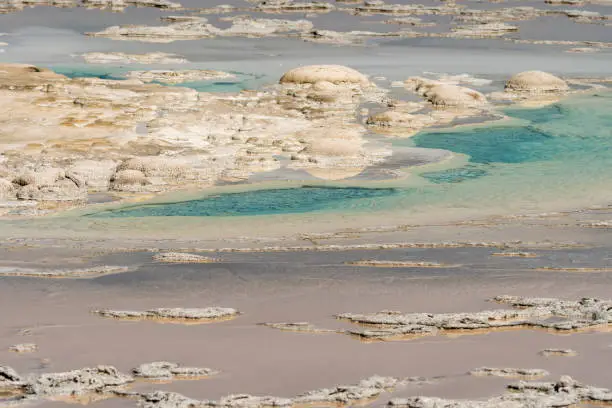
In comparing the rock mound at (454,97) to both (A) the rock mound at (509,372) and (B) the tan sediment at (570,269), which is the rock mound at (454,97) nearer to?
(B) the tan sediment at (570,269)

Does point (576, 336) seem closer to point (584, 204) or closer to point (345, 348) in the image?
point (345, 348)

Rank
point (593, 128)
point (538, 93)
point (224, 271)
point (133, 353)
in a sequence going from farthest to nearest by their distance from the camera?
1. point (538, 93)
2. point (593, 128)
3. point (224, 271)
4. point (133, 353)

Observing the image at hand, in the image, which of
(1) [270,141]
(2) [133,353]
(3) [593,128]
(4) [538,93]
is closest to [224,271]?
(2) [133,353]

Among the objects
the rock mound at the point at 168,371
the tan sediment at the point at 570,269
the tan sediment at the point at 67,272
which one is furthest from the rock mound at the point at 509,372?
the tan sediment at the point at 67,272

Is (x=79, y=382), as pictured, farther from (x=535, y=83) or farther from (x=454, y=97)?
(x=535, y=83)

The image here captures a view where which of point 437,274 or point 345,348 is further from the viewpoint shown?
point 437,274
